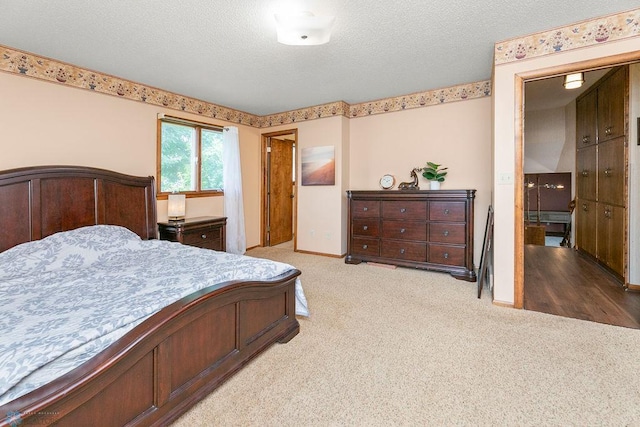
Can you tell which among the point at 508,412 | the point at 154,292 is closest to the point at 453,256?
the point at 508,412

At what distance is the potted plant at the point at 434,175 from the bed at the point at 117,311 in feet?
8.51

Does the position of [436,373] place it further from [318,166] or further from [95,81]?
[95,81]

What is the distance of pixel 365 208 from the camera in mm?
4312

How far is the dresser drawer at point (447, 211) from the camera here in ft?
12.1

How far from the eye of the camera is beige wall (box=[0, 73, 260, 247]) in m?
2.78

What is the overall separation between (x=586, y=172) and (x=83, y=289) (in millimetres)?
5965

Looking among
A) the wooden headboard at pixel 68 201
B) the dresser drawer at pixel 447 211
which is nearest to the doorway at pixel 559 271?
the dresser drawer at pixel 447 211

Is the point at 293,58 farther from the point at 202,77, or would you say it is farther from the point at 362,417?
the point at 362,417

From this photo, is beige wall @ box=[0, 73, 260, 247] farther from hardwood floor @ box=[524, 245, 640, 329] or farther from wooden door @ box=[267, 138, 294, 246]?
hardwood floor @ box=[524, 245, 640, 329]

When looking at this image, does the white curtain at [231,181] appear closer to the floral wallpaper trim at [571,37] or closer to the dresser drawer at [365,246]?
the dresser drawer at [365,246]

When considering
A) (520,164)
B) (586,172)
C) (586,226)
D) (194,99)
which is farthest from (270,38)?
(586,226)

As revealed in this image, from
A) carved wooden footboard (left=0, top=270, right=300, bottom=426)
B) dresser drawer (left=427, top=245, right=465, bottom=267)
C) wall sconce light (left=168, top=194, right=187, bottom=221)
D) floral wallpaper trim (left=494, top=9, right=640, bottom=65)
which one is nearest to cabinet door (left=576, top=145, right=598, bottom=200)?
dresser drawer (left=427, top=245, right=465, bottom=267)

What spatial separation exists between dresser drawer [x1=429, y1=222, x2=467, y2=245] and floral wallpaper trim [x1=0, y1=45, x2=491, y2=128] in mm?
1679

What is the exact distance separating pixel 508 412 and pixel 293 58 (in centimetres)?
319
